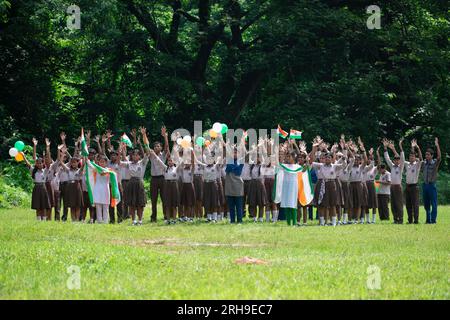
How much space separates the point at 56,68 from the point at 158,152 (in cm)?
1313

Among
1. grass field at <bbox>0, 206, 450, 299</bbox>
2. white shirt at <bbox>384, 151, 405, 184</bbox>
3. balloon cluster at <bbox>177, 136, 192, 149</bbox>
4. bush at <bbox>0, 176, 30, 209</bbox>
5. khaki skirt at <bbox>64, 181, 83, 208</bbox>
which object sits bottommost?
grass field at <bbox>0, 206, 450, 299</bbox>

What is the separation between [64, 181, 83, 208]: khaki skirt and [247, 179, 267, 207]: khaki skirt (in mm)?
4765

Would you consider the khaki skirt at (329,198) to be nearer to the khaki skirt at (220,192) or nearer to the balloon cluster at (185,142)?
the khaki skirt at (220,192)

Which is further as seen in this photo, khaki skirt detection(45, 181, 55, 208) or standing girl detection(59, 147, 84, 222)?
khaki skirt detection(45, 181, 55, 208)

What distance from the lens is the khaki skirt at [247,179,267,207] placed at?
2564 cm

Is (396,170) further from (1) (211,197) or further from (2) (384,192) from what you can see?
(1) (211,197)

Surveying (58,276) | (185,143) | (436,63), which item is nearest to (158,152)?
(185,143)

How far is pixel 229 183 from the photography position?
2455cm

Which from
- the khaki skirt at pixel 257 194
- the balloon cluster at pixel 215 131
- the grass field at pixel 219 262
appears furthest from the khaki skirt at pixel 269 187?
the grass field at pixel 219 262

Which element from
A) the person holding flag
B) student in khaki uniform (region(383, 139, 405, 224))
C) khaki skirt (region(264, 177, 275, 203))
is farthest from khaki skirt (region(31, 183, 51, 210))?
student in khaki uniform (region(383, 139, 405, 224))

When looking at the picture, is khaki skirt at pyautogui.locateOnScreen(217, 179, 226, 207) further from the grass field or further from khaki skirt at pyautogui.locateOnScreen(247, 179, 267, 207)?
the grass field

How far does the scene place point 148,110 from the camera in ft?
123

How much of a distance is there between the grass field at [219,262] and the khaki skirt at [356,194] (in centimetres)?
382

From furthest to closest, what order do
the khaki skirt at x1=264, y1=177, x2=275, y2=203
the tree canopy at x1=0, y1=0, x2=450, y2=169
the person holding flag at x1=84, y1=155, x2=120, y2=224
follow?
the tree canopy at x1=0, y1=0, x2=450, y2=169
the khaki skirt at x1=264, y1=177, x2=275, y2=203
the person holding flag at x1=84, y1=155, x2=120, y2=224
